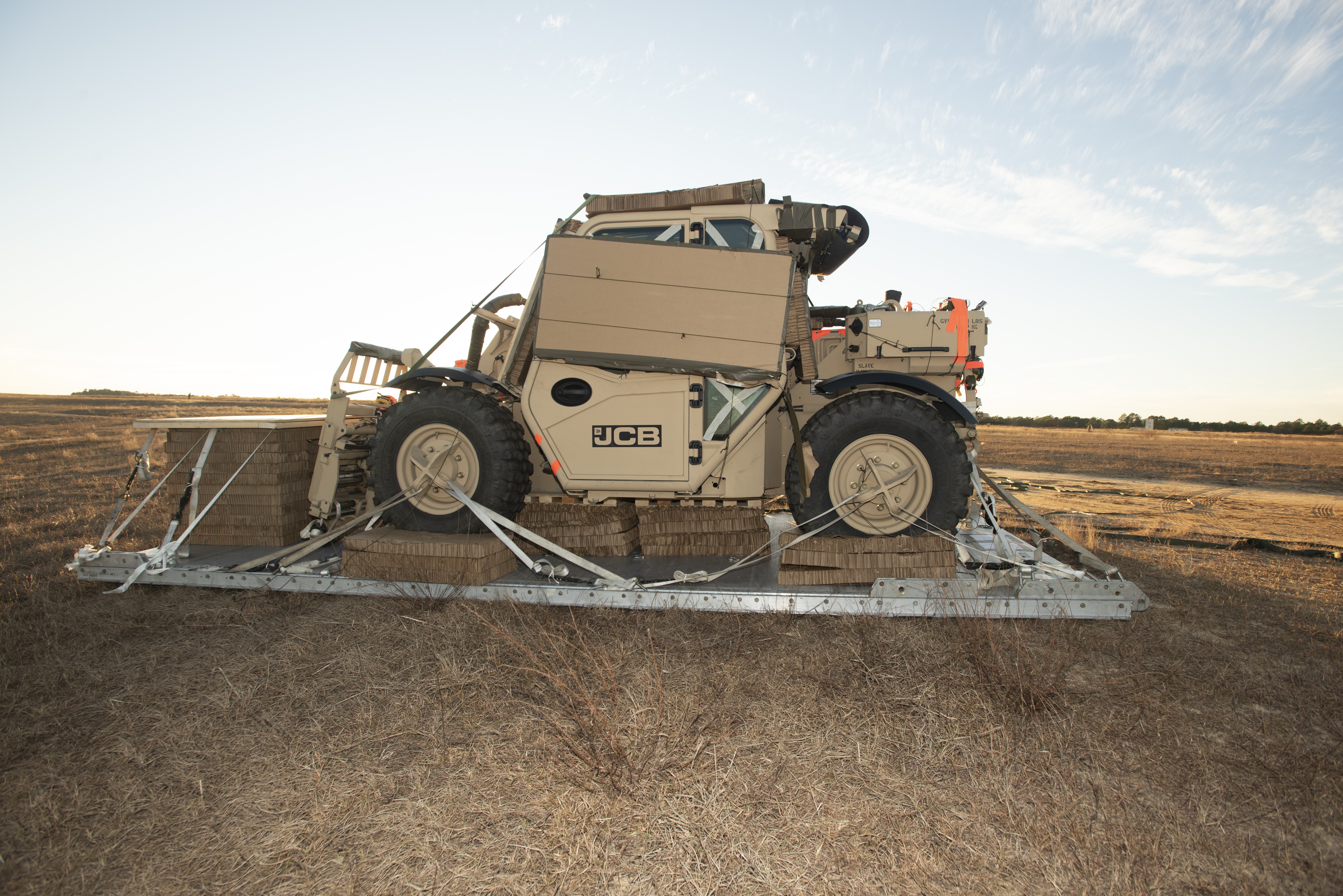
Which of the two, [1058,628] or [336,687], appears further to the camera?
[1058,628]

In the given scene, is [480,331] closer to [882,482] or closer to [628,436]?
[628,436]

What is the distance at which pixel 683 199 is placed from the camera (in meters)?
4.49

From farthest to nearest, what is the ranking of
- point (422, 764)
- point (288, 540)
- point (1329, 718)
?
point (288, 540), point (1329, 718), point (422, 764)

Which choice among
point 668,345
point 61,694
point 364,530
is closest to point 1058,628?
point 668,345

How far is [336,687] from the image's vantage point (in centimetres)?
318

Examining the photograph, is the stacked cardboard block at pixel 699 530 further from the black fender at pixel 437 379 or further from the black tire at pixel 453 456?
the black fender at pixel 437 379

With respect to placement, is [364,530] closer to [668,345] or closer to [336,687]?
[336,687]

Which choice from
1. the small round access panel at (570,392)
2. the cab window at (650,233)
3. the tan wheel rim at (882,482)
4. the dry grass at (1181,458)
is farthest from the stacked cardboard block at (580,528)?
the dry grass at (1181,458)

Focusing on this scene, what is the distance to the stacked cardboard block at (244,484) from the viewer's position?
4.92 meters

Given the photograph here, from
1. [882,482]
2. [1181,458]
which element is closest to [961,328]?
[882,482]

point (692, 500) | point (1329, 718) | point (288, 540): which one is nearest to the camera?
point (1329, 718)

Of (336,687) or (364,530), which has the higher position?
→ (364,530)

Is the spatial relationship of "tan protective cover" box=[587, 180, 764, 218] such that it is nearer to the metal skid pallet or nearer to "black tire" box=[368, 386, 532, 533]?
"black tire" box=[368, 386, 532, 533]

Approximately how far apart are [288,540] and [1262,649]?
686 centimetres
